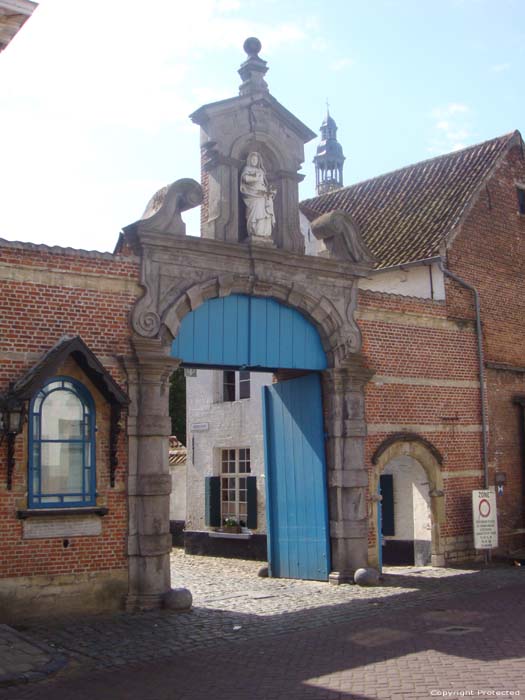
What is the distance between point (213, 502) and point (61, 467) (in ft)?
28.5

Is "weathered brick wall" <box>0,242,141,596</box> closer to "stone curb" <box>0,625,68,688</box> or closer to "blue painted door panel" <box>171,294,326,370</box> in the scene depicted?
"blue painted door panel" <box>171,294,326,370</box>

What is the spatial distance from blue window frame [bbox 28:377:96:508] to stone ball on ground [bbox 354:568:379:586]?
177 inches

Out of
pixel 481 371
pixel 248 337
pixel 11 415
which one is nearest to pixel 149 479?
pixel 11 415

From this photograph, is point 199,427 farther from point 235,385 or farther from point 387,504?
point 387,504

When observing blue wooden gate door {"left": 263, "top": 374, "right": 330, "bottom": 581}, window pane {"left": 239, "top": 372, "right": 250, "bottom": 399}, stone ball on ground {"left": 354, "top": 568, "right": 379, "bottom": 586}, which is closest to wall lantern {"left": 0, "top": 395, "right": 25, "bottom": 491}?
blue wooden gate door {"left": 263, "top": 374, "right": 330, "bottom": 581}

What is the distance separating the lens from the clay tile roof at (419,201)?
55.1 ft

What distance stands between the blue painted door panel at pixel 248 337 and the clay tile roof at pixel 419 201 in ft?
11.5

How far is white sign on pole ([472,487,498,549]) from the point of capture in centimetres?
1499

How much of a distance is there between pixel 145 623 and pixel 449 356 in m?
7.91

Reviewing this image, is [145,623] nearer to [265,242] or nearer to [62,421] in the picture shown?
[62,421]

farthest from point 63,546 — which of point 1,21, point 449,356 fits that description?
point 449,356

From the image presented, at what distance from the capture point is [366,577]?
13.0 meters

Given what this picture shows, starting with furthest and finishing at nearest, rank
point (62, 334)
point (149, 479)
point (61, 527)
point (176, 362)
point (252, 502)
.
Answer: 1. point (252, 502)
2. point (176, 362)
3. point (149, 479)
4. point (62, 334)
5. point (61, 527)

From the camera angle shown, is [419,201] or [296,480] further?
[419,201]
